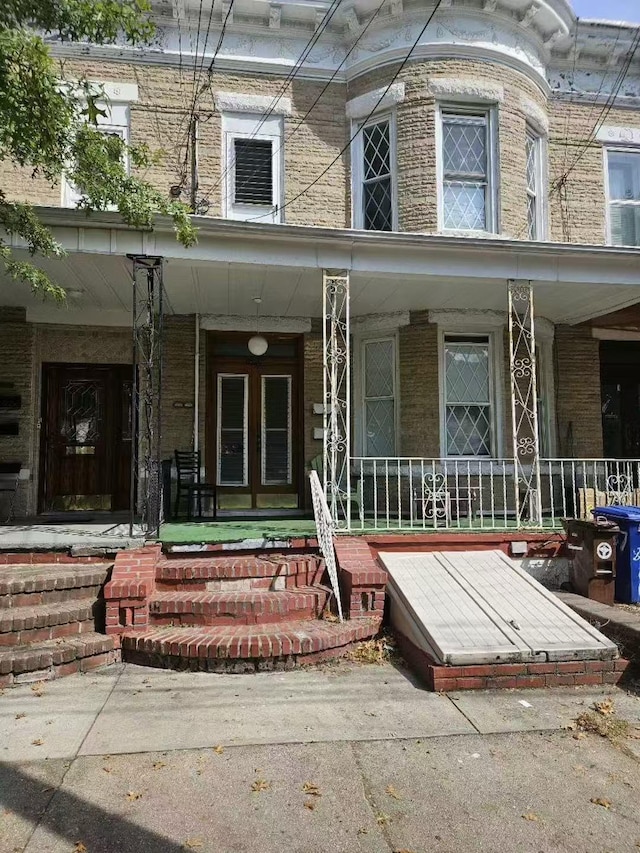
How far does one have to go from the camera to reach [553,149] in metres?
9.91

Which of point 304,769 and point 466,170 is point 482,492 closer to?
point 466,170

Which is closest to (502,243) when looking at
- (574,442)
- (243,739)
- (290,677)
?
(574,442)

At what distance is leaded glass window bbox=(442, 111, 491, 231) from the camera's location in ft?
29.1

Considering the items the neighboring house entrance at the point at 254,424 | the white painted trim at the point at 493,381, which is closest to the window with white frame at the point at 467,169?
the white painted trim at the point at 493,381

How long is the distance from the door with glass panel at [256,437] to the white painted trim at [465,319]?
7.83 ft

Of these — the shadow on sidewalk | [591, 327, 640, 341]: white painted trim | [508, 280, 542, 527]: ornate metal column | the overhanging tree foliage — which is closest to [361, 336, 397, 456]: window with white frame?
[508, 280, 542, 527]: ornate metal column

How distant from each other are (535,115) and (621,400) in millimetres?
4905

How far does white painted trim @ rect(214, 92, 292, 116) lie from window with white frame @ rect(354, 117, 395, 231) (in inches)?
50.4

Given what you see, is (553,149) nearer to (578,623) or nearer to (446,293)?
(446,293)

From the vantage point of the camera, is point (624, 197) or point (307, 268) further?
point (624, 197)

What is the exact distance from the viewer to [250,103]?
9.39 meters

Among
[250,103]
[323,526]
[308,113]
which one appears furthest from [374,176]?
[323,526]

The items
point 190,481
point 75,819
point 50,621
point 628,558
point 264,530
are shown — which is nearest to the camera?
point 75,819

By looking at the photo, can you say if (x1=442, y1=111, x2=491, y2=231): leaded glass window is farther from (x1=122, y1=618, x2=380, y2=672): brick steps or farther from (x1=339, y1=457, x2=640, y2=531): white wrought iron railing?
(x1=122, y1=618, x2=380, y2=672): brick steps
